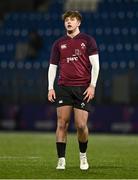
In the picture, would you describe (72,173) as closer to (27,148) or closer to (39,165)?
(39,165)

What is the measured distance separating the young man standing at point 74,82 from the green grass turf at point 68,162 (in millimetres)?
421

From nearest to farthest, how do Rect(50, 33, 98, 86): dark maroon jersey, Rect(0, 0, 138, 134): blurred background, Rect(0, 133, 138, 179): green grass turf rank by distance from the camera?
Rect(0, 133, 138, 179): green grass turf
Rect(50, 33, 98, 86): dark maroon jersey
Rect(0, 0, 138, 134): blurred background

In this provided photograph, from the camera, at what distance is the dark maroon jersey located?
354 inches

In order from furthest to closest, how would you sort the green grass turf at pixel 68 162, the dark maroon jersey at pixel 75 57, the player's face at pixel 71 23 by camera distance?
1. the dark maroon jersey at pixel 75 57
2. the player's face at pixel 71 23
3. the green grass turf at pixel 68 162

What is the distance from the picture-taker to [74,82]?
903 centimetres

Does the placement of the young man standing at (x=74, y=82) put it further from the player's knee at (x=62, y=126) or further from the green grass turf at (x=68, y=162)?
the green grass turf at (x=68, y=162)

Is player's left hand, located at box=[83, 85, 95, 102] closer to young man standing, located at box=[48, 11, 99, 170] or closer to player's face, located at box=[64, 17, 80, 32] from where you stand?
young man standing, located at box=[48, 11, 99, 170]

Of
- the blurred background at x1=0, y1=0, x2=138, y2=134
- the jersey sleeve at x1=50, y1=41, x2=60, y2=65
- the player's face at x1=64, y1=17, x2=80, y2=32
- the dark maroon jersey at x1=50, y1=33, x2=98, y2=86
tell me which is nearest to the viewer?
the player's face at x1=64, y1=17, x2=80, y2=32

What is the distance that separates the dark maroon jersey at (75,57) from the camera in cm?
898

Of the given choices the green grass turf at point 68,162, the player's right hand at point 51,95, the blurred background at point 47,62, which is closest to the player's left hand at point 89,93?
the player's right hand at point 51,95

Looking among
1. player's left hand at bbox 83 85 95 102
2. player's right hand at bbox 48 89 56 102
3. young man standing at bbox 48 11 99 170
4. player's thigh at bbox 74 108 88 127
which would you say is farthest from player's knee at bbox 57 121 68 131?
player's left hand at bbox 83 85 95 102

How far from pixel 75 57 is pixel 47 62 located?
14392 millimetres

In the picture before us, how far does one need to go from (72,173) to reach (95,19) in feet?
56.8

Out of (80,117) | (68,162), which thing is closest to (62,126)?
(80,117)
